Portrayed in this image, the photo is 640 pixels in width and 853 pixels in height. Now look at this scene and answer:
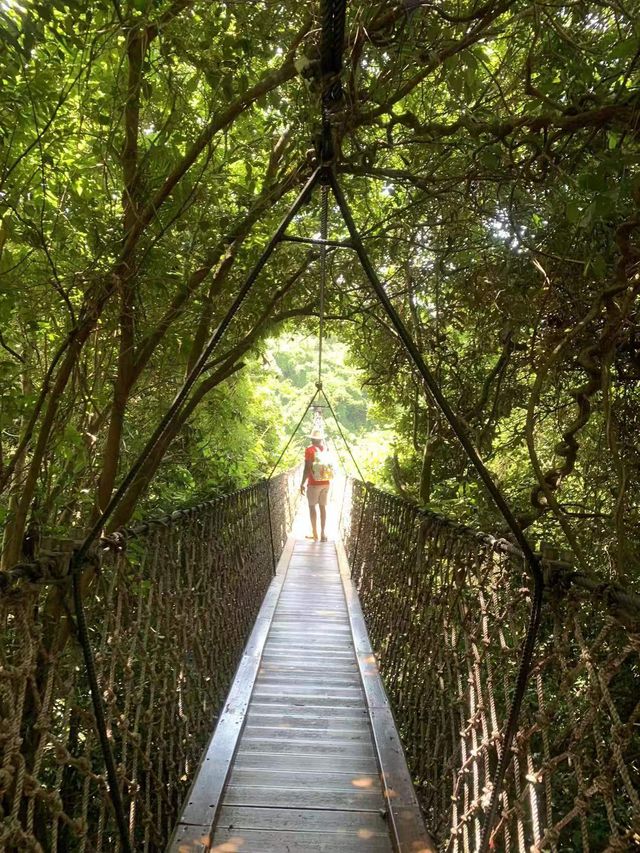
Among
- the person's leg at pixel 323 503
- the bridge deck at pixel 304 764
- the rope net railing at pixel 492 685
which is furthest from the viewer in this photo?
the person's leg at pixel 323 503

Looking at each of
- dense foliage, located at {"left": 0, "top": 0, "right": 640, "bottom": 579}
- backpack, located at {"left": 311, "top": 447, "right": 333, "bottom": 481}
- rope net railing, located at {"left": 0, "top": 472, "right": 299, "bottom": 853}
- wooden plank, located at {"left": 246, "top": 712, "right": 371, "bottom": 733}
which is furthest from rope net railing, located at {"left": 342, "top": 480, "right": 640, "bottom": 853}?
backpack, located at {"left": 311, "top": 447, "right": 333, "bottom": 481}

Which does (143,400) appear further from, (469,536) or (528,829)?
(528,829)

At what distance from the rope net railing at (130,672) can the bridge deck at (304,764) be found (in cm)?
9

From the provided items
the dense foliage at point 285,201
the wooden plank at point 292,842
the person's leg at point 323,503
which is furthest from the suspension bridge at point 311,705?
the person's leg at point 323,503

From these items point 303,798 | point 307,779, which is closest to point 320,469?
point 307,779

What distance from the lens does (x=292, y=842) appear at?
5.19 ft

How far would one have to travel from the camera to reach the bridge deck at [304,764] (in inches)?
62.9

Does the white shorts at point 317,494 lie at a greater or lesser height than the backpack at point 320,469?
lesser

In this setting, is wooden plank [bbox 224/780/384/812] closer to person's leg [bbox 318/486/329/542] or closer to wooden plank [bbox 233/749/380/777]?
wooden plank [bbox 233/749/380/777]

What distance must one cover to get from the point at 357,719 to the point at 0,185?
2.18m

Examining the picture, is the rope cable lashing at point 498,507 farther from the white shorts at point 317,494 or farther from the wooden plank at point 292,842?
the white shorts at point 317,494

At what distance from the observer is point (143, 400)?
3.53 m

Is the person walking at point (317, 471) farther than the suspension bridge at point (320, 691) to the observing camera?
Yes

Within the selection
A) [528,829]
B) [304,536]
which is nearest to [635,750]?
[528,829]
